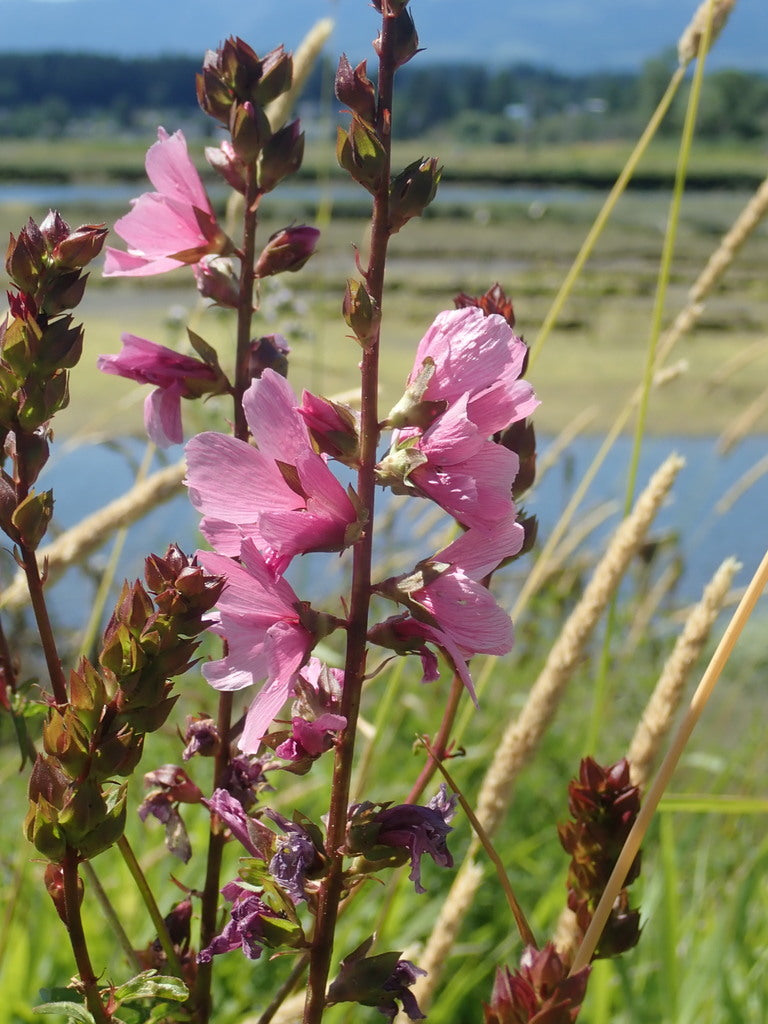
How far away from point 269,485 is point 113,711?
0.15m

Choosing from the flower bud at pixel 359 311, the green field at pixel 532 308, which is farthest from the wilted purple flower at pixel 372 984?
the green field at pixel 532 308

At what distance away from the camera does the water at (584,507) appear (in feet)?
16.3

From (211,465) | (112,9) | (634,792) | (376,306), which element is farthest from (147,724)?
(112,9)

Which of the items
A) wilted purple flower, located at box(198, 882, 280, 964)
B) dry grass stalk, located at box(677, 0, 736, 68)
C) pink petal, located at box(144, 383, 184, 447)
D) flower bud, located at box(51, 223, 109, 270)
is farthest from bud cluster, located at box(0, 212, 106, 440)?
dry grass stalk, located at box(677, 0, 736, 68)

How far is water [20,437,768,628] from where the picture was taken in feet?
16.3

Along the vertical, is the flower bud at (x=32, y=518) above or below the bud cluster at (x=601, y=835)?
above

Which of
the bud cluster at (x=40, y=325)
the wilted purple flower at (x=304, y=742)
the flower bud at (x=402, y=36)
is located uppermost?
the flower bud at (x=402, y=36)

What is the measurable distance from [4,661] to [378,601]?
107 inches

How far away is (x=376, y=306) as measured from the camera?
0.62 meters

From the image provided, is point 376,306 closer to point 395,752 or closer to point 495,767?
point 495,767

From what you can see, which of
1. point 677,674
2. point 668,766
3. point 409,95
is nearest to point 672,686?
point 677,674

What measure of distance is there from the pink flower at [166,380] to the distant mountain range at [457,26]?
275 feet

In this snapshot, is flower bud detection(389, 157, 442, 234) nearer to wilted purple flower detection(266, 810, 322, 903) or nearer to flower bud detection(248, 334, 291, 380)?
flower bud detection(248, 334, 291, 380)

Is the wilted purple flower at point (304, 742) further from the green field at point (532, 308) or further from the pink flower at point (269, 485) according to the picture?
the green field at point (532, 308)
